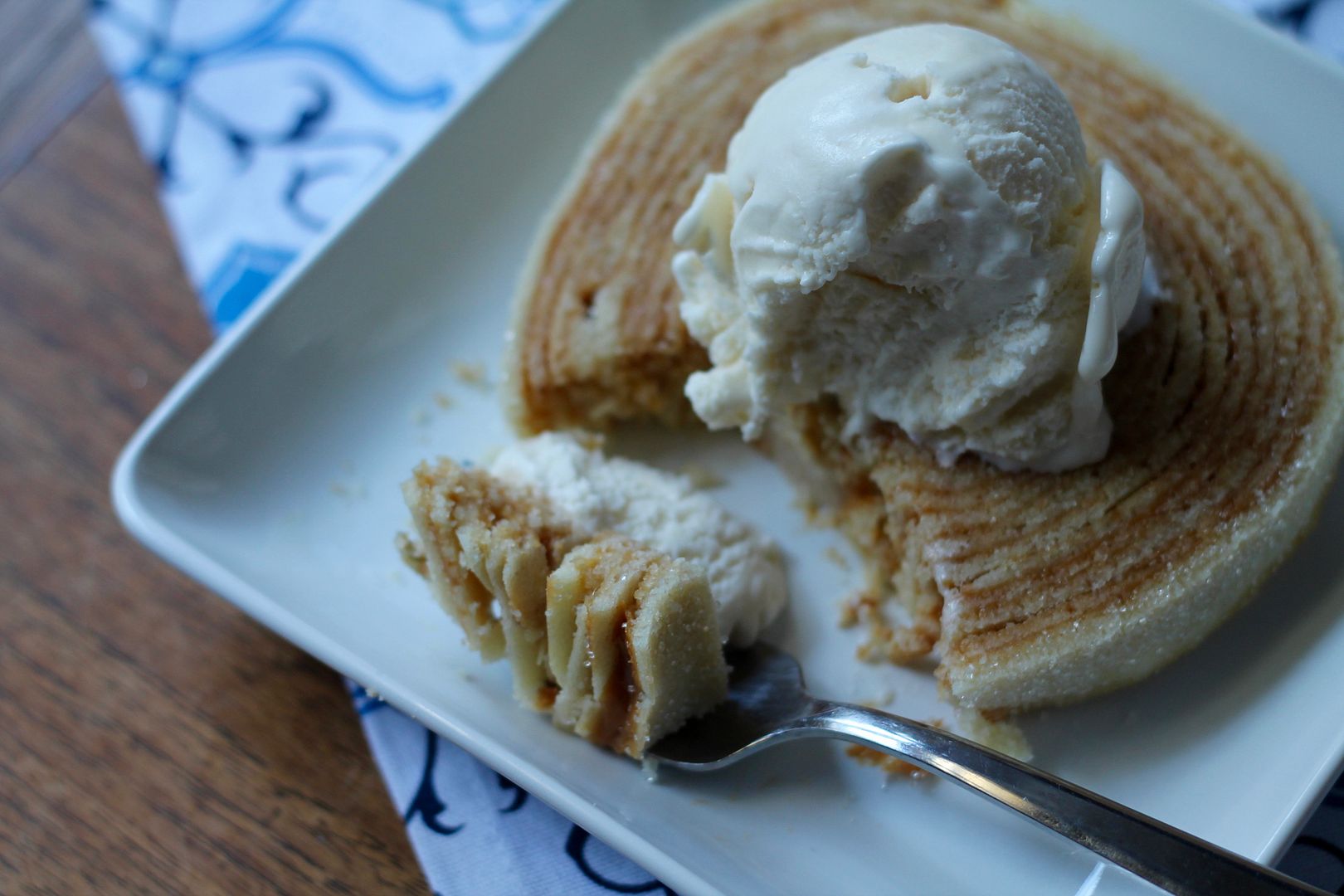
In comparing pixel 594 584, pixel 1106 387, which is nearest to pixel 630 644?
pixel 594 584

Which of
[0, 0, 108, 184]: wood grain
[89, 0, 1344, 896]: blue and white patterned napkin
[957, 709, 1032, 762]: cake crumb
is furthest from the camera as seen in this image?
[0, 0, 108, 184]: wood grain

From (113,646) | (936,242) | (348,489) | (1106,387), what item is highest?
(936,242)

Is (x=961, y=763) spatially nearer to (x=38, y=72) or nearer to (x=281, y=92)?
(x=281, y=92)

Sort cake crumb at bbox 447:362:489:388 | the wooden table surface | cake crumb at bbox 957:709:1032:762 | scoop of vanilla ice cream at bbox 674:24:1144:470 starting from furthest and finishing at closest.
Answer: cake crumb at bbox 447:362:489:388 < the wooden table surface < cake crumb at bbox 957:709:1032:762 < scoop of vanilla ice cream at bbox 674:24:1144:470

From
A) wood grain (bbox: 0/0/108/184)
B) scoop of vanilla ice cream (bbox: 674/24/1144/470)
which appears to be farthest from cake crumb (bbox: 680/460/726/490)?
wood grain (bbox: 0/0/108/184)

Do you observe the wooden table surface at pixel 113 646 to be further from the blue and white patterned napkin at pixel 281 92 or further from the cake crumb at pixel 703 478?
the cake crumb at pixel 703 478

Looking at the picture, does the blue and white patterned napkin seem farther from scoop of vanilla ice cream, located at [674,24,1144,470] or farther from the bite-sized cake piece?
the bite-sized cake piece
